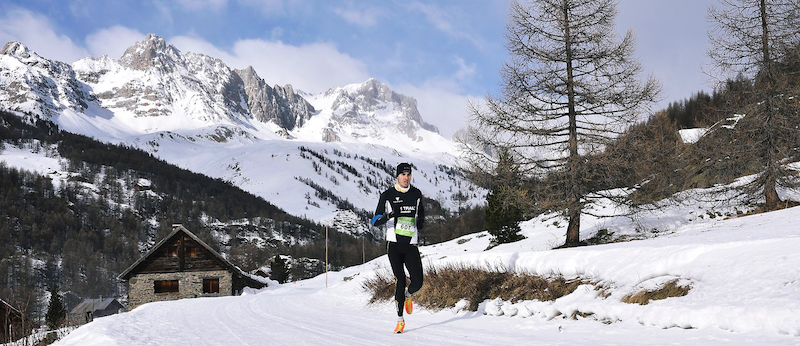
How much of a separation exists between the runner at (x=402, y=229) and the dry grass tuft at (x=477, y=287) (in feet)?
5.69

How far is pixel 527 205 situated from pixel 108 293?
561 ft

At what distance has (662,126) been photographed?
16188 millimetres

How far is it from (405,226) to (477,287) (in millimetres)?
2370

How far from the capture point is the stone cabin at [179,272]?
41.1 metres

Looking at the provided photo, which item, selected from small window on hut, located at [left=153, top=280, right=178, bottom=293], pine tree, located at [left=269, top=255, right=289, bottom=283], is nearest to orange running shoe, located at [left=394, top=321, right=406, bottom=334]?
small window on hut, located at [left=153, top=280, right=178, bottom=293]

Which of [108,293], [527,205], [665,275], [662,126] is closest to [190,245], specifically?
[527,205]

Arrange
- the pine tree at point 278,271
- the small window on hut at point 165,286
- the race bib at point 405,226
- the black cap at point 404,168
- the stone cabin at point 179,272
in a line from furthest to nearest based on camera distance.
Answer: the pine tree at point 278,271 < the small window on hut at point 165,286 < the stone cabin at point 179,272 < the race bib at point 405,226 < the black cap at point 404,168

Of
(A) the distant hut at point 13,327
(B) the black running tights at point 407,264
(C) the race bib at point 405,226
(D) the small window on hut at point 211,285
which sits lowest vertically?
(D) the small window on hut at point 211,285

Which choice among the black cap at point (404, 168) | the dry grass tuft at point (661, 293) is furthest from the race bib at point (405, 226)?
the dry grass tuft at point (661, 293)

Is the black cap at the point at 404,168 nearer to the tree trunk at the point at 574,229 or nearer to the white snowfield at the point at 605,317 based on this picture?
the white snowfield at the point at 605,317

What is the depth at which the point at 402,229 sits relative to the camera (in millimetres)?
7477

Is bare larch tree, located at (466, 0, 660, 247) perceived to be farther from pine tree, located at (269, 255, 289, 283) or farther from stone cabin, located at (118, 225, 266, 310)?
pine tree, located at (269, 255, 289, 283)

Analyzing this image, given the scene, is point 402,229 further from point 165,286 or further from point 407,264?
point 165,286

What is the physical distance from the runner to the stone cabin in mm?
37602
